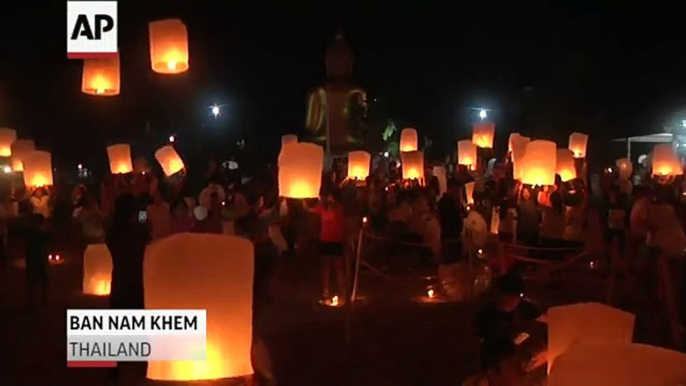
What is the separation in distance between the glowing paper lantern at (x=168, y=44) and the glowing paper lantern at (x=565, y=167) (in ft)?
25.4

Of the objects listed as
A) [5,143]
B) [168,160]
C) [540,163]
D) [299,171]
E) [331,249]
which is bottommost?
[331,249]

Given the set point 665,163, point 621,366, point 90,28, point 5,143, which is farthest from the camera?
point 5,143

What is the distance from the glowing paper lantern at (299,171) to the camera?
9.80 meters

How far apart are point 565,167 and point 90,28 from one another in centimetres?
982

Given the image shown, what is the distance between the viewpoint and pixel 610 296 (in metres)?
11.3

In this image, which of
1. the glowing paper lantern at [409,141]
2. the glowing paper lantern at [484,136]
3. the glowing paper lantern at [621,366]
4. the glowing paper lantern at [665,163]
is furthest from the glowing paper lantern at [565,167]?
the glowing paper lantern at [621,366]

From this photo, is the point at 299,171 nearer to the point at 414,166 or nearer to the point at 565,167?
the point at 565,167

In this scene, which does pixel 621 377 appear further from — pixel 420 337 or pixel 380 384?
pixel 420 337

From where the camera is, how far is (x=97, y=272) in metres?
12.0

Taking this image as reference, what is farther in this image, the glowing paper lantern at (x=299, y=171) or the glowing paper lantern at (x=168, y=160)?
the glowing paper lantern at (x=168, y=160)

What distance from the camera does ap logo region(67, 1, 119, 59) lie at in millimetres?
7805

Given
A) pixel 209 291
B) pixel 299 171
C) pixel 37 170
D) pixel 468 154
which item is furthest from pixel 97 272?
pixel 468 154

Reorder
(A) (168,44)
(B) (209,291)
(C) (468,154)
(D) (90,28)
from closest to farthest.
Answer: (B) (209,291), (D) (90,28), (A) (168,44), (C) (468,154)

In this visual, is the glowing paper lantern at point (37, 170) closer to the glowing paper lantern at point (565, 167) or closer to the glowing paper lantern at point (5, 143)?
the glowing paper lantern at point (5, 143)
